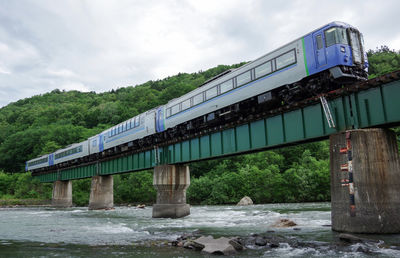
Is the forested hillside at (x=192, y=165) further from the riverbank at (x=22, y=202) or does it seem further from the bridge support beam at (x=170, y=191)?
the bridge support beam at (x=170, y=191)

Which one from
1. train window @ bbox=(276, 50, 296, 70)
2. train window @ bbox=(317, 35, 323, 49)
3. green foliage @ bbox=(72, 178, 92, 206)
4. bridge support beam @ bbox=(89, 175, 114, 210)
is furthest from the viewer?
green foliage @ bbox=(72, 178, 92, 206)

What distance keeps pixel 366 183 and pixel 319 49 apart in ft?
21.8

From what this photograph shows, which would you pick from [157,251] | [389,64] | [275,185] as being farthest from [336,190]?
[389,64]

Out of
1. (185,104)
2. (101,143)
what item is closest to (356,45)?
(185,104)

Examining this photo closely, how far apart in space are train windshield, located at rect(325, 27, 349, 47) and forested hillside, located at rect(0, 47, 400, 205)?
43415 mm

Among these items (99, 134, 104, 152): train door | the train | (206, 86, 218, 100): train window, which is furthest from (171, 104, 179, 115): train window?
(99, 134, 104, 152): train door

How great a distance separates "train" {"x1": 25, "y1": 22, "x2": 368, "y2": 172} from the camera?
15461 mm

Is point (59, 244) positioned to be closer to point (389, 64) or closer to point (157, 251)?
point (157, 251)

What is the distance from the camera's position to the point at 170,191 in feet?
93.1

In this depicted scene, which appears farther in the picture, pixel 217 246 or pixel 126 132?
pixel 126 132

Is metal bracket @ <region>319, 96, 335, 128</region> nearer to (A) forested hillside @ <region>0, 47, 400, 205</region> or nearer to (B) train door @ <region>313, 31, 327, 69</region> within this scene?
(B) train door @ <region>313, 31, 327, 69</region>

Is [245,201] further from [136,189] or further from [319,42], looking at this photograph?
[319,42]

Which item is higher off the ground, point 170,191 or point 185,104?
point 185,104

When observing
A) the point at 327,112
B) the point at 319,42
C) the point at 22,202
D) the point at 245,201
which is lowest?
the point at 245,201
